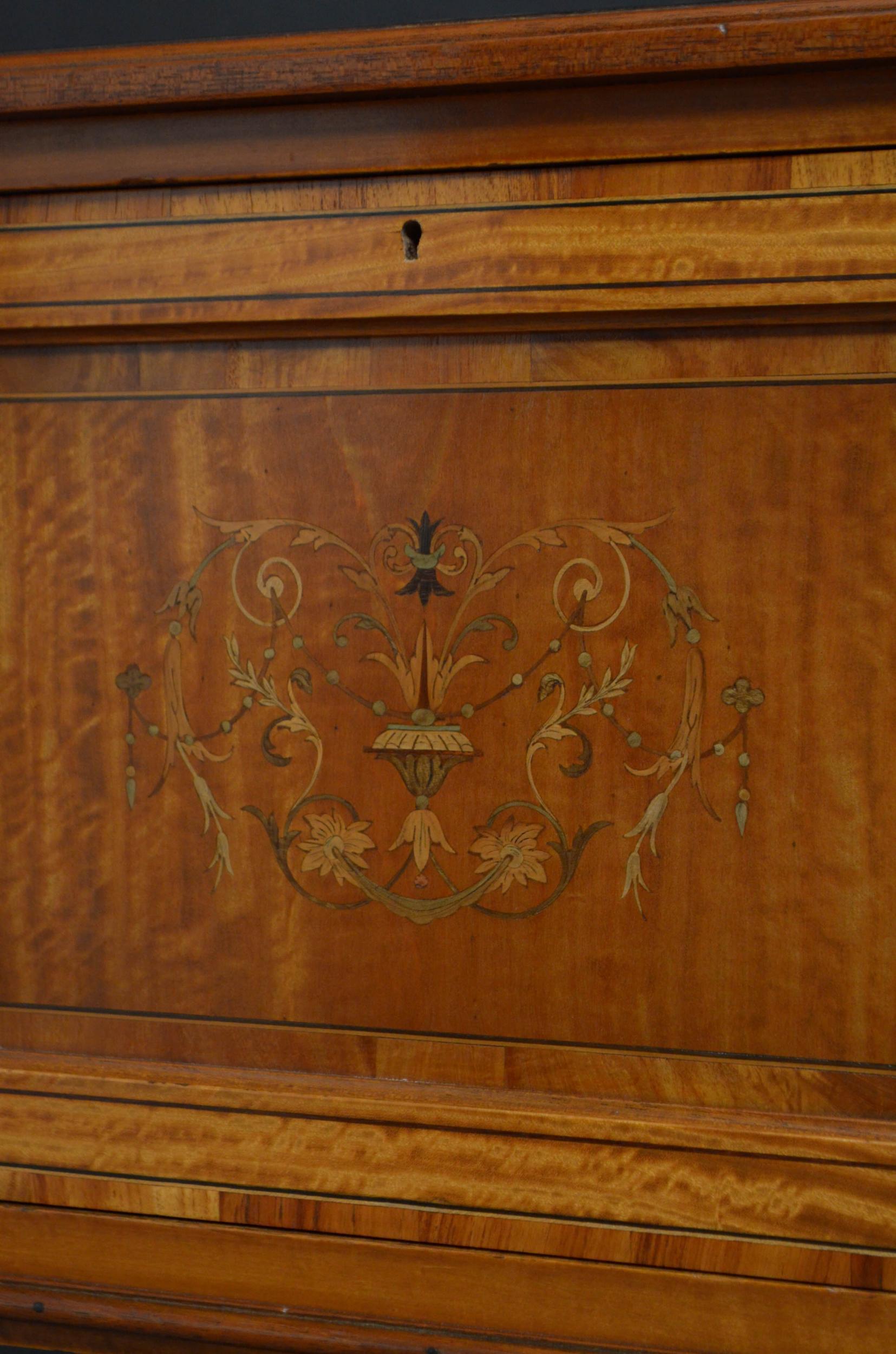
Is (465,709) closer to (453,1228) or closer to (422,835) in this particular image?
(422,835)

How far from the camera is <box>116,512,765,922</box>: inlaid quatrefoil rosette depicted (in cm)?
74

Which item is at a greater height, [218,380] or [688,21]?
[688,21]

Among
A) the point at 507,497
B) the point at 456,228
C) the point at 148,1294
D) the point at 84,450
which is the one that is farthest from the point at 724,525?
the point at 148,1294

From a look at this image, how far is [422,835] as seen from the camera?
0.77 m

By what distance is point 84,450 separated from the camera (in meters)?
0.79

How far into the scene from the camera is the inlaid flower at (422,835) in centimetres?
76

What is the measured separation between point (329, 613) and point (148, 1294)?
0.50 metres

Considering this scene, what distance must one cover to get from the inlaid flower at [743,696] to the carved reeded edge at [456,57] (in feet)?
1.25

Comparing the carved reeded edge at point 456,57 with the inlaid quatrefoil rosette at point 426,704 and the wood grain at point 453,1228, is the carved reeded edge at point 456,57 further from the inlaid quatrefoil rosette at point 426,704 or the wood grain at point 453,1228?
the wood grain at point 453,1228

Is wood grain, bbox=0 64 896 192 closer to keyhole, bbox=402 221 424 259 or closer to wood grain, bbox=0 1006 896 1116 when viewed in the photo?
keyhole, bbox=402 221 424 259

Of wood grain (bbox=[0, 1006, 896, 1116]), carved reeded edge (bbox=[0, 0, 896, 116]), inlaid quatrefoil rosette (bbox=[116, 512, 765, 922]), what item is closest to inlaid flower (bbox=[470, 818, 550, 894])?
inlaid quatrefoil rosette (bbox=[116, 512, 765, 922])

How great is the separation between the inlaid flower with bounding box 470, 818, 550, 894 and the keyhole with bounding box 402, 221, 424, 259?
387mm

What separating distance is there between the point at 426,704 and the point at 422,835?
9 cm

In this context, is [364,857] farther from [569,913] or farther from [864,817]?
[864,817]
